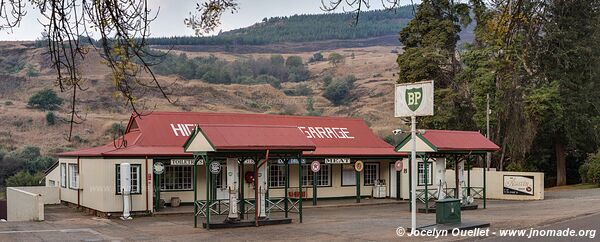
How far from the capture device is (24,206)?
28406 millimetres

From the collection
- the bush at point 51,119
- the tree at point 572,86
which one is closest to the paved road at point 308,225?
the tree at point 572,86

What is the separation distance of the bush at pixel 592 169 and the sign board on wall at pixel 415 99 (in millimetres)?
29075

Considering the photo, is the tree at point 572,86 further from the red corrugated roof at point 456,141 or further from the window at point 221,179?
the window at point 221,179

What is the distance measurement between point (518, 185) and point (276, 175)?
12.4 metres

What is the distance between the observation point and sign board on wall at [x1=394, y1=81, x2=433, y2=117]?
65.1 feet

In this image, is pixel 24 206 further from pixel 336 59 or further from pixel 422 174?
pixel 336 59

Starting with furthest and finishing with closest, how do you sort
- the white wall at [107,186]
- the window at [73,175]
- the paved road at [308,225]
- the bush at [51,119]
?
the bush at [51,119], the window at [73,175], the white wall at [107,186], the paved road at [308,225]

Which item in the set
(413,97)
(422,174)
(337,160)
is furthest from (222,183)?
(413,97)

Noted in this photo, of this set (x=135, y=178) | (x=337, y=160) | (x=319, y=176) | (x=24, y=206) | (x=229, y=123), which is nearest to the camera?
(x=135, y=178)

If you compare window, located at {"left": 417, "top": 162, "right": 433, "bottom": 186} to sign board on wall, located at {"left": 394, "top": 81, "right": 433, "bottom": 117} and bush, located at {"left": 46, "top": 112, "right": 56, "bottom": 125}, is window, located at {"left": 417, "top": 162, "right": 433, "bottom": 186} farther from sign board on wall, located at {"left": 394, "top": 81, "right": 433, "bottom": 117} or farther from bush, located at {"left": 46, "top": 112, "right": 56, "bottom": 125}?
bush, located at {"left": 46, "top": 112, "right": 56, "bottom": 125}

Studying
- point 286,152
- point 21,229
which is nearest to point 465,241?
point 286,152

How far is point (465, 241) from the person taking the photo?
18.5m

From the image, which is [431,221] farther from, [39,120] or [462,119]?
[39,120]

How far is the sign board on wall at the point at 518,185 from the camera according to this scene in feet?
119
